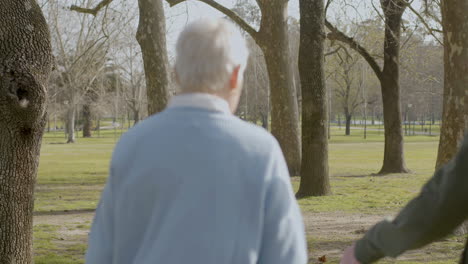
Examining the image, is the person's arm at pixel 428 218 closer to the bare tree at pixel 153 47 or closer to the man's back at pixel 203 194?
the man's back at pixel 203 194

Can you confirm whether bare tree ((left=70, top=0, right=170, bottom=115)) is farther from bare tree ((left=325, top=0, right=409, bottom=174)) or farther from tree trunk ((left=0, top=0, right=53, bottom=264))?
bare tree ((left=325, top=0, right=409, bottom=174))

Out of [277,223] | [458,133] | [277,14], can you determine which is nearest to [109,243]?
[277,223]

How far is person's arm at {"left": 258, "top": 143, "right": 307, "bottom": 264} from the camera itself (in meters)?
2.31

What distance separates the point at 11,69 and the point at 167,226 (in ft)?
12.5

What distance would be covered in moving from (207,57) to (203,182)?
47 centimetres

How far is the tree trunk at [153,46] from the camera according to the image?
13.4 m

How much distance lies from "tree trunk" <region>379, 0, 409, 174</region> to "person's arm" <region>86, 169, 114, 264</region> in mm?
18447

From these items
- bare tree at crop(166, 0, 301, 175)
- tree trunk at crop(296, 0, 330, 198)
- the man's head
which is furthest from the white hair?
bare tree at crop(166, 0, 301, 175)

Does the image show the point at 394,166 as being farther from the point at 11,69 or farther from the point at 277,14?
the point at 11,69

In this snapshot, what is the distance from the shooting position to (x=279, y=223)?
7.61 feet

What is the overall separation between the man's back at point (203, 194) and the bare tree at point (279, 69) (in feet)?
54.3

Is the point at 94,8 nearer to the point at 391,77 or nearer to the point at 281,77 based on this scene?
the point at 281,77

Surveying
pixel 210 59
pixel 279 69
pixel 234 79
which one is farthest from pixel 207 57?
pixel 279 69

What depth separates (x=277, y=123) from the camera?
1920 cm
